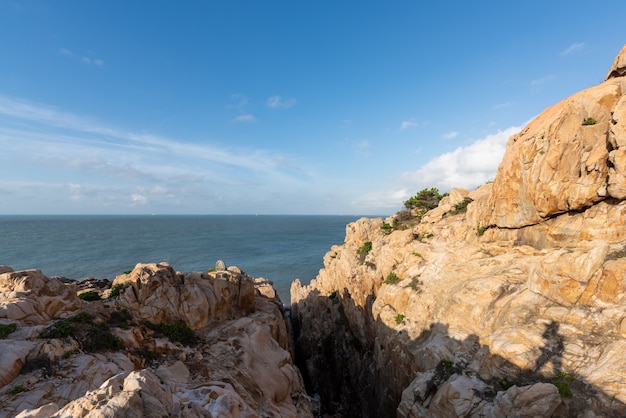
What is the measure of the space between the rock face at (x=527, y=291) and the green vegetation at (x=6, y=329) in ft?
76.7

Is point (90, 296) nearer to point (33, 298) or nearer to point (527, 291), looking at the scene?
point (33, 298)

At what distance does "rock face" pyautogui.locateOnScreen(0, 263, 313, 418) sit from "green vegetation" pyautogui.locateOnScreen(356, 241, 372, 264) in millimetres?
15731

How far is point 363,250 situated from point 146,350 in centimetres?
2866

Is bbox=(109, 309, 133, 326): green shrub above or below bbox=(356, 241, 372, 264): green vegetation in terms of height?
below

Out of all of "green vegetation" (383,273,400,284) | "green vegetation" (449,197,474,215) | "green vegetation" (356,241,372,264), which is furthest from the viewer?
"green vegetation" (356,241,372,264)

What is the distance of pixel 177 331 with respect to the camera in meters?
21.2

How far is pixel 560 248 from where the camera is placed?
18125mm

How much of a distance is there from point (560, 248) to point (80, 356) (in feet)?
98.7

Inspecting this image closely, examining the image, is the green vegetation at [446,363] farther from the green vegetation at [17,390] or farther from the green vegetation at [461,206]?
the green vegetation at [17,390]

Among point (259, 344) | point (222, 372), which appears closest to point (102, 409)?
point (222, 372)

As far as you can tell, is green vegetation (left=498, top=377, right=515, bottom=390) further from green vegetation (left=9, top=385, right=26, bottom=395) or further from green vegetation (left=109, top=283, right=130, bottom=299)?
green vegetation (left=109, top=283, right=130, bottom=299)

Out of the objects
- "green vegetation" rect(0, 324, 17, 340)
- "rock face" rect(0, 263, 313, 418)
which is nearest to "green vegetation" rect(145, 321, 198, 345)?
"rock face" rect(0, 263, 313, 418)

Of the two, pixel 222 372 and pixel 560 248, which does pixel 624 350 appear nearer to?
pixel 560 248

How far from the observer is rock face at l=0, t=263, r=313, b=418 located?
9.41 metres
